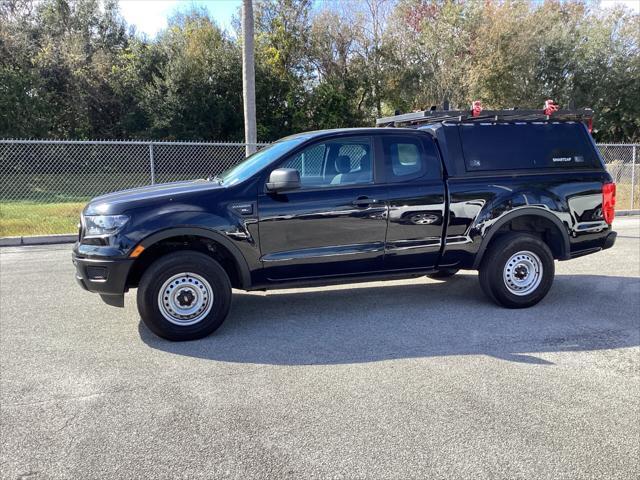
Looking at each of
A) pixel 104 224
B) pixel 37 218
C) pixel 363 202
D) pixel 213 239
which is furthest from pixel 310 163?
pixel 37 218

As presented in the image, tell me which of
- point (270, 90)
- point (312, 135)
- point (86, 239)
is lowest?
point (86, 239)

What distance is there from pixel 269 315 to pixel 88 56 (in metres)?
26.0

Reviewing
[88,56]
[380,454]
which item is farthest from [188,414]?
[88,56]

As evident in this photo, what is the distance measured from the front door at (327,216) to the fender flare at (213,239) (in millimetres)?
202

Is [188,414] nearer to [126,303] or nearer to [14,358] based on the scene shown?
[14,358]

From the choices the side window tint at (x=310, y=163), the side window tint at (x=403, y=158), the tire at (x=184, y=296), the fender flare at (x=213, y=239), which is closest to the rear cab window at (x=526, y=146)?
the side window tint at (x=403, y=158)

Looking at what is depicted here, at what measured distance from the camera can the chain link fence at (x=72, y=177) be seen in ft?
38.8

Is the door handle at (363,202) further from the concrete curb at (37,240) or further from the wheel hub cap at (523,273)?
the concrete curb at (37,240)

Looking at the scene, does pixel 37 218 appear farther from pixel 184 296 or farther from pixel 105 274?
pixel 184 296

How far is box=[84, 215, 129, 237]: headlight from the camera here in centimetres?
449

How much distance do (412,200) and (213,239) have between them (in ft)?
6.61

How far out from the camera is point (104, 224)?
4.52m

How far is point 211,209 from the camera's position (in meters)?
4.66

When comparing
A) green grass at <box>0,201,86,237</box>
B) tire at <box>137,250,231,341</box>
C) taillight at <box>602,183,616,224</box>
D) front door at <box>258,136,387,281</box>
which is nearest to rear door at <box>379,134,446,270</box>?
front door at <box>258,136,387,281</box>
